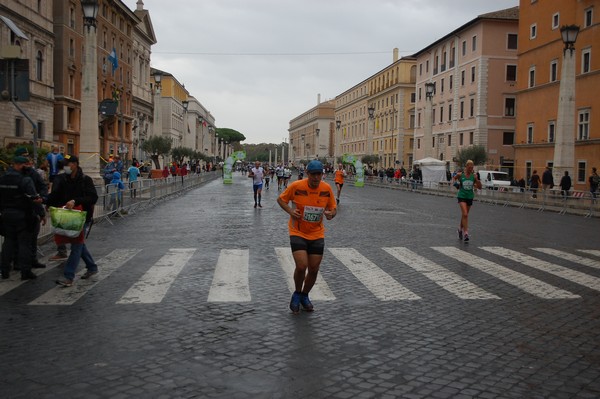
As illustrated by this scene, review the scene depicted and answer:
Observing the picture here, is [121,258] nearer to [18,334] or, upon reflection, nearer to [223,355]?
[18,334]

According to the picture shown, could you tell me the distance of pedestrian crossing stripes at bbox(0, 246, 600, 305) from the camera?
784 centimetres

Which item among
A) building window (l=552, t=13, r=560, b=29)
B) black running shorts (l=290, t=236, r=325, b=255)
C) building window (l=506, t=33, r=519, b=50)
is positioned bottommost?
black running shorts (l=290, t=236, r=325, b=255)

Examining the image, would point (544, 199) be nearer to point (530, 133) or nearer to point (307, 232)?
point (530, 133)

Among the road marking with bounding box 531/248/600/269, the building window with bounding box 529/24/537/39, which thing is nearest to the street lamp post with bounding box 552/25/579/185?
the road marking with bounding box 531/248/600/269

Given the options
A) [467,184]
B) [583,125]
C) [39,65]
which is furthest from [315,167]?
[39,65]

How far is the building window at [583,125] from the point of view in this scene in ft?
128

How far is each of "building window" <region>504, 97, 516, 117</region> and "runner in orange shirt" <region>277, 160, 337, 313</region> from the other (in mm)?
54419

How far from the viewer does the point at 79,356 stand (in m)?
5.25

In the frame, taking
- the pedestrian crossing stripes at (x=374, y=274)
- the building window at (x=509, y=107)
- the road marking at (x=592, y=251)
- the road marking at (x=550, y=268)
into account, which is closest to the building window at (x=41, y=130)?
the pedestrian crossing stripes at (x=374, y=274)

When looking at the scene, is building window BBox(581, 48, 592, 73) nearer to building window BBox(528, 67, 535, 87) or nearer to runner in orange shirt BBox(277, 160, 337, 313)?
building window BBox(528, 67, 535, 87)

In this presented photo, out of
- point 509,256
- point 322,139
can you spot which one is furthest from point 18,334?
point 322,139

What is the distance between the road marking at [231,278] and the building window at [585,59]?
35.3 metres

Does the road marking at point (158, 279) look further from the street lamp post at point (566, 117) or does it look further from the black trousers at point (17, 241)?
the street lamp post at point (566, 117)

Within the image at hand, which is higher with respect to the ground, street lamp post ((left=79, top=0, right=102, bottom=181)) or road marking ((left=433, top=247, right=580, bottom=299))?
street lamp post ((left=79, top=0, right=102, bottom=181))
